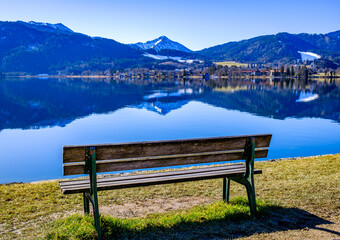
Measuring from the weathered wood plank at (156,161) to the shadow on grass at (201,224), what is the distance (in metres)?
0.88

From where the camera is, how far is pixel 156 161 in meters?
5.61

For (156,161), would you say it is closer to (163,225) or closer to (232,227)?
(163,225)

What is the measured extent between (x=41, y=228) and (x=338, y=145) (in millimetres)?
24595

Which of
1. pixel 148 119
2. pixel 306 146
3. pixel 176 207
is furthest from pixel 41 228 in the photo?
pixel 148 119

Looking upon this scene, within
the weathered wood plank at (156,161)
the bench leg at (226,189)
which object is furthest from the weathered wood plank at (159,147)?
the bench leg at (226,189)

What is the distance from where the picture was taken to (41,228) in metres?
5.57

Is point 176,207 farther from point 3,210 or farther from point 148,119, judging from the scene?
point 148,119

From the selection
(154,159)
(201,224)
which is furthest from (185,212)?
(154,159)

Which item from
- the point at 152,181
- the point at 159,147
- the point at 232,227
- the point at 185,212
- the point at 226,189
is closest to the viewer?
the point at 159,147

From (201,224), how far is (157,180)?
106cm

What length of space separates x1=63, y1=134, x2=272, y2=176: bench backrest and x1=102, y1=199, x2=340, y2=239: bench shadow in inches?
40.4

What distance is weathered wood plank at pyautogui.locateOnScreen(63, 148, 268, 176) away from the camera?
17.2 ft

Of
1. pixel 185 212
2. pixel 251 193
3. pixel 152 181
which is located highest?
pixel 152 181

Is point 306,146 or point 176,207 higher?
point 176,207
